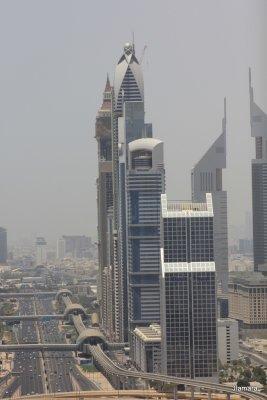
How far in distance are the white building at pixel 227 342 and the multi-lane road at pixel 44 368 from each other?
2.02m

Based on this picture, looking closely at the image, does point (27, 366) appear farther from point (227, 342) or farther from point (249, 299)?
point (249, 299)

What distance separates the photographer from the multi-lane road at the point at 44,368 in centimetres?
1288

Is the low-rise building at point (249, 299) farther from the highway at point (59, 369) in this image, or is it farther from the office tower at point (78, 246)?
the office tower at point (78, 246)

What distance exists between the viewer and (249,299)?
1856 cm

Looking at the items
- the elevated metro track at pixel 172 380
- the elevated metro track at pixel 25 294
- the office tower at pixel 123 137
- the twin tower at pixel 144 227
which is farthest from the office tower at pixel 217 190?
the elevated metro track at pixel 25 294

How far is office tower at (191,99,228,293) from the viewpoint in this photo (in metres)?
18.5

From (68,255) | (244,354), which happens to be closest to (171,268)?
(244,354)

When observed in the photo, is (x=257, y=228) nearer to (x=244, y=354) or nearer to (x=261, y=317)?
(x=261, y=317)

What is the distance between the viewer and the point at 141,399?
35.9ft

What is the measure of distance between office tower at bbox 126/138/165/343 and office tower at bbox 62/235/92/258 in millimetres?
8321

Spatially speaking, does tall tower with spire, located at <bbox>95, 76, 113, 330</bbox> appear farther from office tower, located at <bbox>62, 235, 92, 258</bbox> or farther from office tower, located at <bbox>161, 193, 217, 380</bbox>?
office tower, located at <bbox>161, 193, 217, 380</bbox>

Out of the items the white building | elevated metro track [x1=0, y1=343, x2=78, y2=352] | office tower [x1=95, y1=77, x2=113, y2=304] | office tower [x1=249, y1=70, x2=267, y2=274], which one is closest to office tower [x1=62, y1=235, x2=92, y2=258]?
office tower [x1=95, y1=77, x2=113, y2=304]

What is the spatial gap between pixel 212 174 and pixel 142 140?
4.55m

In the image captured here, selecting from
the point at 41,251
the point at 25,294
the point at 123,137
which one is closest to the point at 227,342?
the point at 123,137
